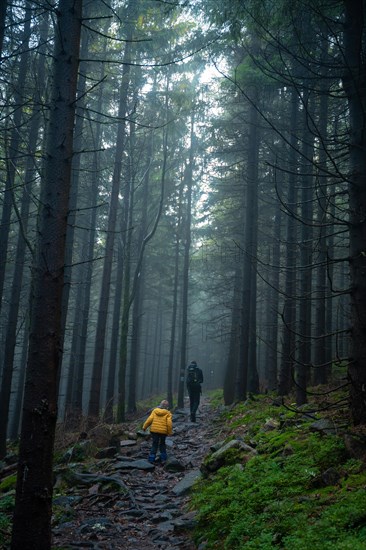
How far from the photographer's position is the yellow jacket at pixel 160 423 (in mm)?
10352

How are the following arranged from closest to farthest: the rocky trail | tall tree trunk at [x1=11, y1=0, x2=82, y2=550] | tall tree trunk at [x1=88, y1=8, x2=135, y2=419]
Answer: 1. tall tree trunk at [x1=11, y1=0, x2=82, y2=550]
2. the rocky trail
3. tall tree trunk at [x1=88, y1=8, x2=135, y2=419]

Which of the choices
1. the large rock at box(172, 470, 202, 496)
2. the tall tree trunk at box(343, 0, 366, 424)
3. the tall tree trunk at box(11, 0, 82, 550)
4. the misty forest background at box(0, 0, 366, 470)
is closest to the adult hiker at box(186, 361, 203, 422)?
→ the misty forest background at box(0, 0, 366, 470)

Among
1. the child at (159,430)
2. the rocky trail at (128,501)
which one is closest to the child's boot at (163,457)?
the child at (159,430)

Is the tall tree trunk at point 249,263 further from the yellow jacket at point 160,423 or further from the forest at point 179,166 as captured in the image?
the yellow jacket at point 160,423

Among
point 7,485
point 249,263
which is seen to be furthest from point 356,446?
point 249,263

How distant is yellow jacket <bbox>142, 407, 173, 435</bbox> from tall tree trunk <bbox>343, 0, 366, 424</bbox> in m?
5.88

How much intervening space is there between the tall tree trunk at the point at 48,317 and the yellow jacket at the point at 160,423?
20.0 feet

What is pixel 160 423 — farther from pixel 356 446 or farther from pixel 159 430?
pixel 356 446

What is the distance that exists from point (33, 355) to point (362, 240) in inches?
186

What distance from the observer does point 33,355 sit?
4586mm

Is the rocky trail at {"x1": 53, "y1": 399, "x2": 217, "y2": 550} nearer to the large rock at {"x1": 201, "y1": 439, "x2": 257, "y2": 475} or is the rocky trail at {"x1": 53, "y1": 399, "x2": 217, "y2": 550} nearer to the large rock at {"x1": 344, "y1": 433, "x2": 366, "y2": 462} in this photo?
the large rock at {"x1": 201, "y1": 439, "x2": 257, "y2": 475}

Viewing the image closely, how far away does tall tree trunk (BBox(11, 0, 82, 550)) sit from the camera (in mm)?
4332

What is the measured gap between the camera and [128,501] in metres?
7.49

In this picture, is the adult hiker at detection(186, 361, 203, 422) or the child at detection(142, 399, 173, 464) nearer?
the child at detection(142, 399, 173, 464)
